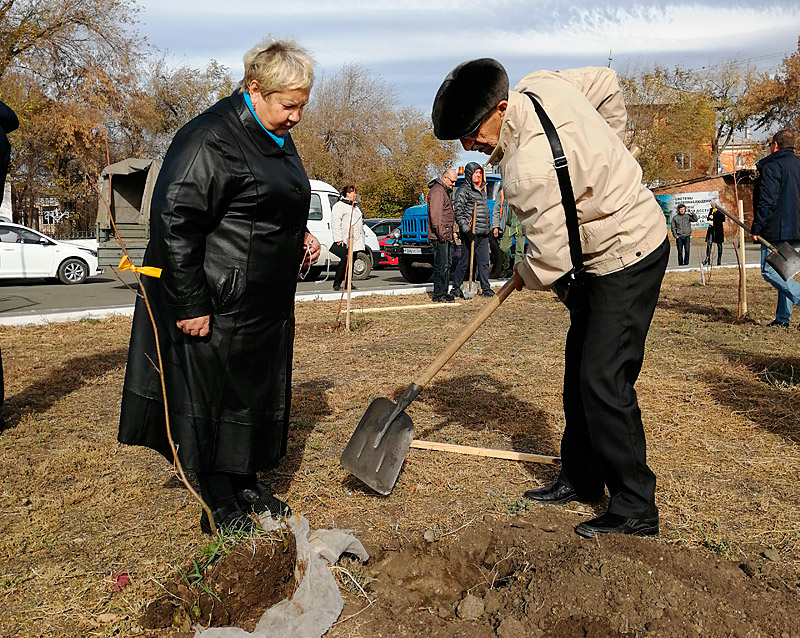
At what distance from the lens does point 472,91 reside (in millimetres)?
2746

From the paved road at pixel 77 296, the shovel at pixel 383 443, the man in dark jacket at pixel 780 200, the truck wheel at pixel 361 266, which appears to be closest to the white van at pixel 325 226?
the truck wheel at pixel 361 266

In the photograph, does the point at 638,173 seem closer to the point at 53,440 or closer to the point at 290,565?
the point at 290,565

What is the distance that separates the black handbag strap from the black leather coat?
3.40 ft

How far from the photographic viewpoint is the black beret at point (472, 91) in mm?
2729

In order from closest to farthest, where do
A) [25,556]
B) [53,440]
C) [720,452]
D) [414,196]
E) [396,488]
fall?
1. [25,556]
2. [396,488]
3. [720,452]
4. [53,440]
5. [414,196]

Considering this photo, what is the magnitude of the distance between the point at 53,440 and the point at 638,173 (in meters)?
3.78

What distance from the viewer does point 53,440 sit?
445 centimetres

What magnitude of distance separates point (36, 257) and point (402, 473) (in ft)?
44.4

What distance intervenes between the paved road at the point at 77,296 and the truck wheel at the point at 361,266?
0.21m

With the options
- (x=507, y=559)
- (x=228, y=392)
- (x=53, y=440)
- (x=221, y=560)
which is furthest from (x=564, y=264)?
(x=53, y=440)

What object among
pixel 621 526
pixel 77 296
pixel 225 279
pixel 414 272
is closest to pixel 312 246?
pixel 225 279

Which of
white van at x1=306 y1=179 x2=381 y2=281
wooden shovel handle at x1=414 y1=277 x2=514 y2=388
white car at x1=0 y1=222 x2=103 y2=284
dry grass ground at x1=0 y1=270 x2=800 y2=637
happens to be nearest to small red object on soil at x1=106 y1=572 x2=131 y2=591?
dry grass ground at x1=0 y1=270 x2=800 y2=637

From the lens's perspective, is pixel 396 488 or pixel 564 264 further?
pixel 396 488

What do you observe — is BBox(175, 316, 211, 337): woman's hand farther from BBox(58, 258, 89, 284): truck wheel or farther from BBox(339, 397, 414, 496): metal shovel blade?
BBox(58, 258, 89, 284): truck wheel
